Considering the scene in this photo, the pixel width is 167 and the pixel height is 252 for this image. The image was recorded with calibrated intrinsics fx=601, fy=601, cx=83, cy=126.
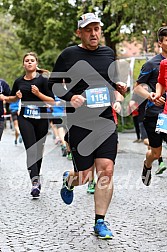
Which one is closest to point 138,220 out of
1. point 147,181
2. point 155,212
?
point 155,212

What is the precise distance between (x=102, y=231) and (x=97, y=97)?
120cm

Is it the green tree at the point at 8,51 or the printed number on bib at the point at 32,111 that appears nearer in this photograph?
the printed number on bib at the point at 32,111

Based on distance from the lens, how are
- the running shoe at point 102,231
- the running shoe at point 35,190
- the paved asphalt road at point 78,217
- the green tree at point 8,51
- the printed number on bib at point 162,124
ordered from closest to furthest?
the paved asphalt road at point 78,217 < the running shoe at point 102,231 < the printed number on bib at point 162,124 < the running shoe at point 35,190 < the green tree at point 8,51

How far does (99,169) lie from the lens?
214 inches

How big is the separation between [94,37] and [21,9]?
77.6 feet

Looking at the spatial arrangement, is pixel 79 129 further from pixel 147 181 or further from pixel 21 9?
pixel 21 9

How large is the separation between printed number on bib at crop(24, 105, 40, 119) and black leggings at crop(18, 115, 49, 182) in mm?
56

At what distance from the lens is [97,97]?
18.0 ft

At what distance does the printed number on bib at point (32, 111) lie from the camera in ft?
25.8

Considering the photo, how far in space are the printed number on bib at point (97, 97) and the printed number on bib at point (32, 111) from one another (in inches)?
95.4

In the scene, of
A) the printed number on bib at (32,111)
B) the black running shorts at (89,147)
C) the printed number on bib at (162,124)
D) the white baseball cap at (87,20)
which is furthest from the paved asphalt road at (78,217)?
the white baseball cap at (87,20)

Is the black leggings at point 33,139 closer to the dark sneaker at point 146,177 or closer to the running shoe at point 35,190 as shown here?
the running shoe at point 35,190

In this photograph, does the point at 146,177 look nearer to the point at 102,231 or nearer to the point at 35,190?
the point at 35,190

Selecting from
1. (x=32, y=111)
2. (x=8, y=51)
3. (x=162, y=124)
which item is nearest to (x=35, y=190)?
(x=32, y=111)
